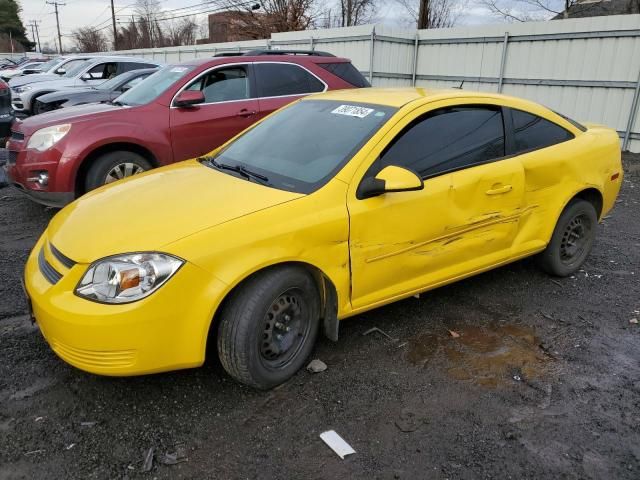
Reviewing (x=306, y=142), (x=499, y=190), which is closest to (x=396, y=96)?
(x=306, y=142)

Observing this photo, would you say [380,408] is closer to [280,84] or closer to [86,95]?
[280,84]

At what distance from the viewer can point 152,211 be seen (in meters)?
2.89

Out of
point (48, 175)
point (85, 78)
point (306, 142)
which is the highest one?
point (306, 142)

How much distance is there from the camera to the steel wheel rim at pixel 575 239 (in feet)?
14.7

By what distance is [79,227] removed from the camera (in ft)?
9.53

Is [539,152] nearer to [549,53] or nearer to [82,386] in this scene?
[82,386]

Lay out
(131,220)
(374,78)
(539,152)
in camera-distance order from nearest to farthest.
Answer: (131,220) → (539,152) → (374,78)

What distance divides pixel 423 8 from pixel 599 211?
16.3m

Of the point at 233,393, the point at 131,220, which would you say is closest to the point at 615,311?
the point at 233,393

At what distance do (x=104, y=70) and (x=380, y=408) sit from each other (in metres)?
13.5

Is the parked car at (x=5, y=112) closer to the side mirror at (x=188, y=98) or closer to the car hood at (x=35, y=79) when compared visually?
the side mirror at (x=188, y=98)

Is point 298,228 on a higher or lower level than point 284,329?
higher

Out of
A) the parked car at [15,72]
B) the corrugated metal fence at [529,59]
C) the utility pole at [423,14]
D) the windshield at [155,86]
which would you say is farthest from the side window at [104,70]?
the utility pole at [423,14]

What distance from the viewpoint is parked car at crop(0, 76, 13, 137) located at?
334 inches
